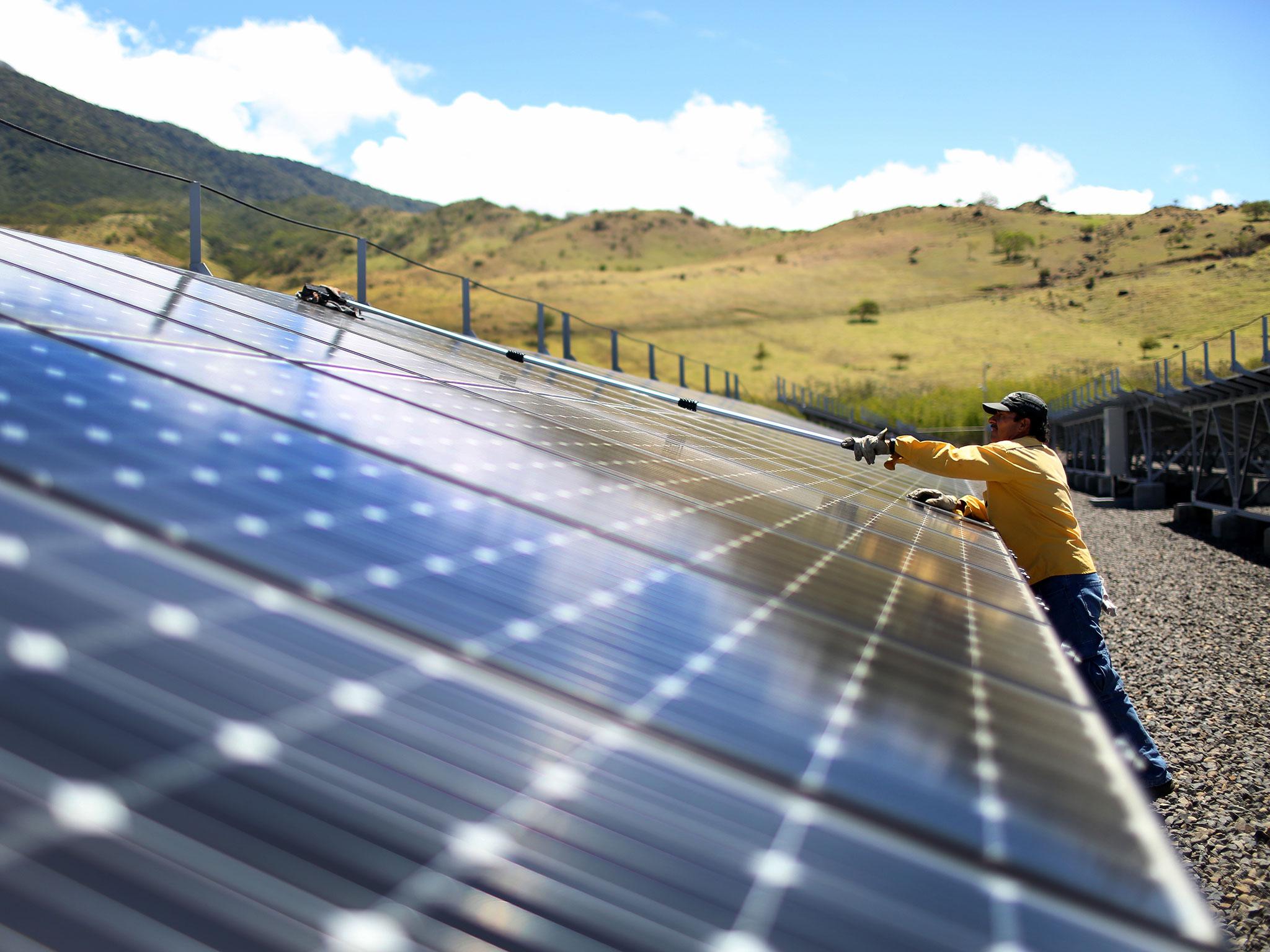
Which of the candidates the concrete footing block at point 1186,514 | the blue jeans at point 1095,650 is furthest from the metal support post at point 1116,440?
the blue jeans at point 1095,650

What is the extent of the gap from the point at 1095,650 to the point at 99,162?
12342mm

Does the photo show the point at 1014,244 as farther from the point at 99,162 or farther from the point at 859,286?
the point at 99,162

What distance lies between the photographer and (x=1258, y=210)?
144625mm

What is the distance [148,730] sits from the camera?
1.33 m

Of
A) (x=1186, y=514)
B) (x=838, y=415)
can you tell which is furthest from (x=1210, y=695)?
(x=838, y=415)

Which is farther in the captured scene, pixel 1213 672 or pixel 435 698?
pixel 1213 672

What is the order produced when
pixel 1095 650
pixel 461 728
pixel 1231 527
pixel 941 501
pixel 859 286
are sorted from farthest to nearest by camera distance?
pixel 859 286 → pixel 1231 527 → pixel 941 501 → pixel 1095 650 → pixel 461 728

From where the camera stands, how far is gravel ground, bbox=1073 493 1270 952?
278 inches

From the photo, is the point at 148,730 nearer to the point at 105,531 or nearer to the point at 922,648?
the point at 105,531

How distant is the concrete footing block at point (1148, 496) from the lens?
120ft

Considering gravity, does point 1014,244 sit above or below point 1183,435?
above

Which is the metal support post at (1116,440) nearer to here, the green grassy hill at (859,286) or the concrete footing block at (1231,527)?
the concrete footing block at (1231,527)

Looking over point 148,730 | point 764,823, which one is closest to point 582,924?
point 764,823

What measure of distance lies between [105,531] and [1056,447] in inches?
2631
